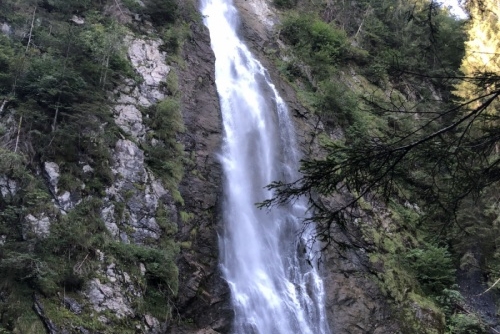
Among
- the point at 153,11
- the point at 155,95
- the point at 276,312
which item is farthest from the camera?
the point at 153,11

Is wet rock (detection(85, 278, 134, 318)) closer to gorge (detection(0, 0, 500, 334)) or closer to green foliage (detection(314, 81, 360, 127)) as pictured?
gorge (detection(0, 0, 500, 334))

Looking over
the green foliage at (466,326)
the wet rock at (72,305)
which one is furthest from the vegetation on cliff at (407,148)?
the wet rock at (72,305)

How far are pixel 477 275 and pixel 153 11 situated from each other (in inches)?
592

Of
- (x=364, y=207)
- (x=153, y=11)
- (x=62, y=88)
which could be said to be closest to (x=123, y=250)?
(x=62, y=88)

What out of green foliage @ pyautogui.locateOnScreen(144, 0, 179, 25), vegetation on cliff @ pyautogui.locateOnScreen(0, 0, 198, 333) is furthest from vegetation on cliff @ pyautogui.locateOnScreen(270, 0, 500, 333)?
green foliage @ pyautogui.locateOnScreen(144, 0, 179, 25)

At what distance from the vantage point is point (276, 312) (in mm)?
11375

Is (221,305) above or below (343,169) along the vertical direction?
below

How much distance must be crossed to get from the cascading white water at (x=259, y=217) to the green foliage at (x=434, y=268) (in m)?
3.81

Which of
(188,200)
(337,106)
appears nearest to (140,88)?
(188,200)

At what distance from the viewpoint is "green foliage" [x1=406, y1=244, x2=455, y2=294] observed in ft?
47.8

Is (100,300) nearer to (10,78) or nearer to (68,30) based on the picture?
(10,78)

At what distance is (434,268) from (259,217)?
593 centimetres

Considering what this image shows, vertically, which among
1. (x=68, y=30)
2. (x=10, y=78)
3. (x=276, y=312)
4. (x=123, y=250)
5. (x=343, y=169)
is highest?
(x=343, y=169)

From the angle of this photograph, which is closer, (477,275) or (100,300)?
(100,300)
